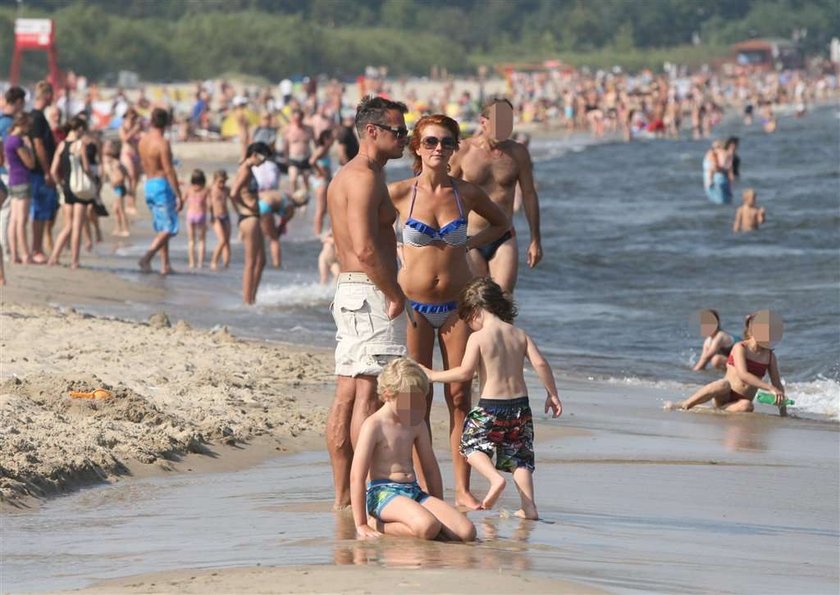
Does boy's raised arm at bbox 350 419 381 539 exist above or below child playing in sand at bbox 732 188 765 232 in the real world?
below

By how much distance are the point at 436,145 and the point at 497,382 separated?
1.01 m

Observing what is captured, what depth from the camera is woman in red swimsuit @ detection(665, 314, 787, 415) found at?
10695 millimetres

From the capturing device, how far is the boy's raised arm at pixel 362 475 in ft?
19.1

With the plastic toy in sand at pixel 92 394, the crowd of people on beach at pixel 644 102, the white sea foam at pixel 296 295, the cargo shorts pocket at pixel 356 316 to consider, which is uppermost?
the crowd of people on beach at pixel 644 102

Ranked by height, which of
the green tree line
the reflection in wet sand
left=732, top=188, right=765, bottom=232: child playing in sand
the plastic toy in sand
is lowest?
the reflection in wet sand

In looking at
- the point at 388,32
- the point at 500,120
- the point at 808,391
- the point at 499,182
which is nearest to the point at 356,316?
the point at 500,120

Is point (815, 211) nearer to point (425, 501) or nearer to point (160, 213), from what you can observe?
point (160, 213)

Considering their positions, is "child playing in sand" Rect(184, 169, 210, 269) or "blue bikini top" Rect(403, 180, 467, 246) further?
"child playing in sand" Rect(184, 169, 210, 269)

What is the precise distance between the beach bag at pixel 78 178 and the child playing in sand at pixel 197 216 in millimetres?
1838

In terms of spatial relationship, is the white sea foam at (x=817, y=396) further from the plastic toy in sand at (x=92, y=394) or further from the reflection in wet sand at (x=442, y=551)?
the reflection in wet sand at (x=442, y=551)

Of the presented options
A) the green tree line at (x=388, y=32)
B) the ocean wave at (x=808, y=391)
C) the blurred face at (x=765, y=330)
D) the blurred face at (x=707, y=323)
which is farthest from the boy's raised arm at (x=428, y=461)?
the green tree line at (x=388, y=32)

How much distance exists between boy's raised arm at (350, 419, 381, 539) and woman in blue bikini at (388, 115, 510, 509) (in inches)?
Result: 33.6

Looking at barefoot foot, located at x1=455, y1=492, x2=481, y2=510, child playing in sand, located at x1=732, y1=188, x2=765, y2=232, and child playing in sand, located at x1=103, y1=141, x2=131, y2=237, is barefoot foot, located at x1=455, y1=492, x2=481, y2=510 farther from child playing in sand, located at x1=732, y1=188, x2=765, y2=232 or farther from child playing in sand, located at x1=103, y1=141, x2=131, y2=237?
child playing in sand, located at x1=732, y1=188, x2=765, y2=232

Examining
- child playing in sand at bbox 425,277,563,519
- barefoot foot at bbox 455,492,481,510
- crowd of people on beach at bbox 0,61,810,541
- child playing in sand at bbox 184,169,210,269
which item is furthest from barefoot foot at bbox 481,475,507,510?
child playing in sand at bbox 184,169,210,269
